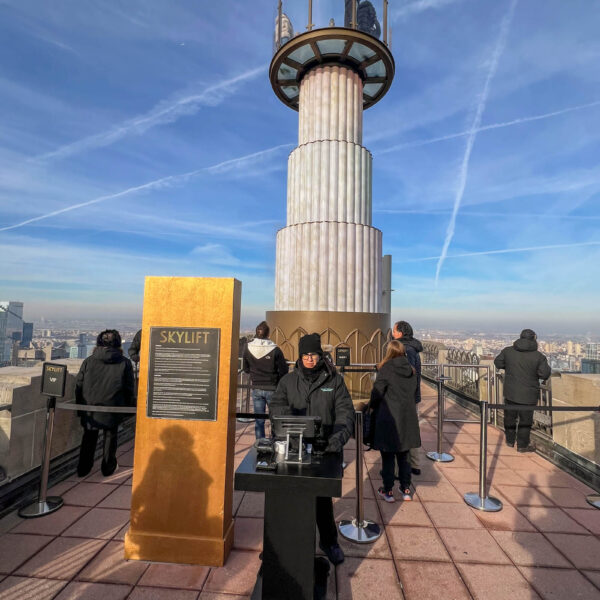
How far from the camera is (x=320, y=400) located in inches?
129

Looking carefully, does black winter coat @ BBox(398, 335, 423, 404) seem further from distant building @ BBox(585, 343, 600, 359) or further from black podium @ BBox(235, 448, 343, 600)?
distant building @ BBox(585, 343, 600, 359)

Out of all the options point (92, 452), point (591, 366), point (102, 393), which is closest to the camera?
point (102, 393)

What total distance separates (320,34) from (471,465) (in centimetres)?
1059

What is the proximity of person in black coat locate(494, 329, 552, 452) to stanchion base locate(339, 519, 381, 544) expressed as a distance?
3.73 meters

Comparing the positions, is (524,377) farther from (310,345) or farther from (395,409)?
(310,345)

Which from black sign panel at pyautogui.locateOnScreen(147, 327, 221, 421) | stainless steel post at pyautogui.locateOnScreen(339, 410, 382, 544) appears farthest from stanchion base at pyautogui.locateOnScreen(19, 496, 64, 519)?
stainless steel post at pyautogui.locateOnScreen(339, 410, 382, 544)

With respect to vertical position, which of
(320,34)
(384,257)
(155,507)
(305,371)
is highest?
(320,34)

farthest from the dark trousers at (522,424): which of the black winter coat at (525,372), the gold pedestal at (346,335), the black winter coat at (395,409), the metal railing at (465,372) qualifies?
the gold pedestal at (346,335)

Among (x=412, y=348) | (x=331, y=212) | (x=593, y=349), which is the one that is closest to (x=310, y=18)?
(x=331, y=212)

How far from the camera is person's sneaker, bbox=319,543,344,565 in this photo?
3.11 metres

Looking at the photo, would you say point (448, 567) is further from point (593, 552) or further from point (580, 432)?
point (580, 432)

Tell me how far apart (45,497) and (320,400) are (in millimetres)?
3384

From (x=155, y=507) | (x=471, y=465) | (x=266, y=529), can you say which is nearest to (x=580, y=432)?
(x=471, y=465)

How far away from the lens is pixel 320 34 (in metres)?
9.56
